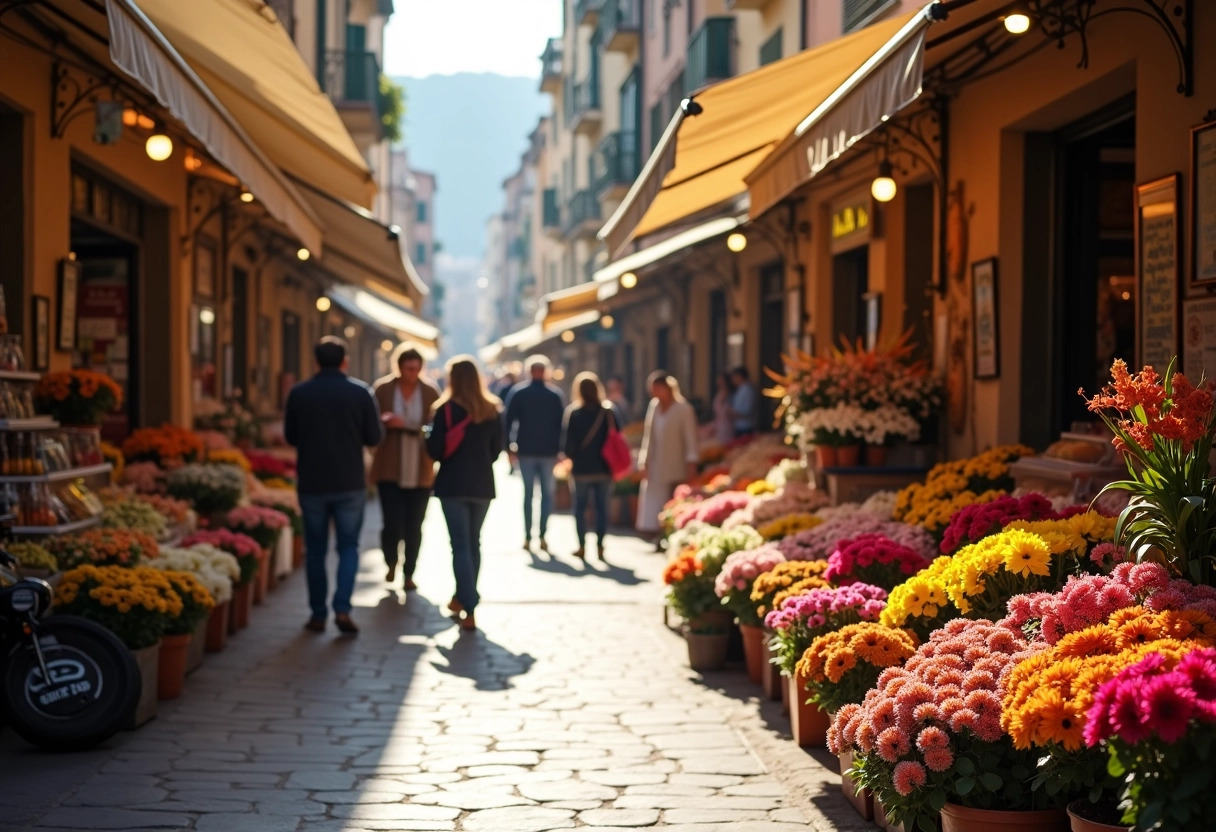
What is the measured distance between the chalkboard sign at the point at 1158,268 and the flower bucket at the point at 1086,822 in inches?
135

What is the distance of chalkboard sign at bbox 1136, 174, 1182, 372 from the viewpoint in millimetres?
7297

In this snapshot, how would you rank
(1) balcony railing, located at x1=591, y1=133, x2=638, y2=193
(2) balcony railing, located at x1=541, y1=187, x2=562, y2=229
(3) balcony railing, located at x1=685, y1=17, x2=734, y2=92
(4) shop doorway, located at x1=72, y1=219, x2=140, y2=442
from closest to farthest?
1. (4) shop doorway, located at x1=72, y1=219, x2=140, y2=442
2. (3) balcony railing, located at x1=685, y1=17, x2=734, y2=92
3. (1) balcony railing, located at x1=591, y1=133, x2=638, y2=193
4. (2) balcony railing, located at x1=541, y1=187, x2=562, y2=229

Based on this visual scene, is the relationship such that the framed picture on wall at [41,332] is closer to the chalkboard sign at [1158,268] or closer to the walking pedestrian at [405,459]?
the walking pedestrian at [405,459]

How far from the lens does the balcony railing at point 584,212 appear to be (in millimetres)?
37344

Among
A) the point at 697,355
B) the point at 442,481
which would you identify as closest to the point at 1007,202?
the point at 442,481

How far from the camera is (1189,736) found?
3586 mm

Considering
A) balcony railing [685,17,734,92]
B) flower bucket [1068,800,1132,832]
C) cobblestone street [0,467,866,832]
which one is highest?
balcony railing [685,17,734,92]

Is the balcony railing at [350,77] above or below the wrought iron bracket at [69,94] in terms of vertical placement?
above

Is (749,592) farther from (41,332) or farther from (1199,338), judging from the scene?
(41,332)

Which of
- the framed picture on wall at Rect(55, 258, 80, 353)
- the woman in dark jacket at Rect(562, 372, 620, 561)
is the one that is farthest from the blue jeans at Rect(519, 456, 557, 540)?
the framed picture on wall at Rect(55, 258, 80, 353)

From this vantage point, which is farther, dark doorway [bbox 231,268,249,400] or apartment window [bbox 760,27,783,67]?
dark doorway [bbox 231,268,249,400]

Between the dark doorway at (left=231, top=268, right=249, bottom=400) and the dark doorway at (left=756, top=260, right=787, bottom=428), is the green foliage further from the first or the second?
the dark doorway at (left=756, top=260, right=787, bottom=428)

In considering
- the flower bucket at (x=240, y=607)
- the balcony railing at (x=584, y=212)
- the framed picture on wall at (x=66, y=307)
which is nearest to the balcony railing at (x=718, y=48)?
the framed picture on wall at (x=66, y=307)

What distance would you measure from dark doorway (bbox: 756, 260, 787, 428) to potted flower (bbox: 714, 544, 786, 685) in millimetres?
10729
